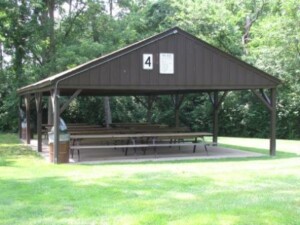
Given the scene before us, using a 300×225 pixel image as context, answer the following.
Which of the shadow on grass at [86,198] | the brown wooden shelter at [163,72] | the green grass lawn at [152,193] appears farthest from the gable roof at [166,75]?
the shadow on grass at [86,198]

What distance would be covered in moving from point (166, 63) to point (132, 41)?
1193 cm

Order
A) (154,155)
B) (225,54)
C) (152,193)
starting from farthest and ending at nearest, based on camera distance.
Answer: (154,155), (225,54), (152,193)

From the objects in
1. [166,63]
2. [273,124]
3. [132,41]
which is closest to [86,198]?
[166,63]


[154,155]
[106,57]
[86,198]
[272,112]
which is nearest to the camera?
[86,198]

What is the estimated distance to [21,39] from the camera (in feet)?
82.2

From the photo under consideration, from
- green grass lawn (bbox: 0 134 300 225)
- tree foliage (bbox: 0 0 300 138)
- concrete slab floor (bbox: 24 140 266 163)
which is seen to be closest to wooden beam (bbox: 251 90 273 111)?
concrete slab floor (bbox: 24 140 266 163)

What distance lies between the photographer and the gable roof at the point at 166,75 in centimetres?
1230

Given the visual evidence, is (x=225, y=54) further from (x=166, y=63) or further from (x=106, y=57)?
(x=106, y=57)

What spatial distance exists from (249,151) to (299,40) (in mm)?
8499

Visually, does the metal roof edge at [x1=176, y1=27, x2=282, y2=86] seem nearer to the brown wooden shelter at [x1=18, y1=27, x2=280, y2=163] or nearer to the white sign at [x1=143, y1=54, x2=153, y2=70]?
the brown wooden shelter at [x1=18, y1=27, x2=280, y2=163]

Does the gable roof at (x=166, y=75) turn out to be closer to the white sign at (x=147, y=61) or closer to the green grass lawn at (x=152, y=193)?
the white sign at (x=147, y=61)

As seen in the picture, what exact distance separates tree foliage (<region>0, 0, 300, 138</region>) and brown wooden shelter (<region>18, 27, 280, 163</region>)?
8.58m

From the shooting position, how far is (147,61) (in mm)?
12898

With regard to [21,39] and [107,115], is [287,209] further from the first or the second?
[21,39]
